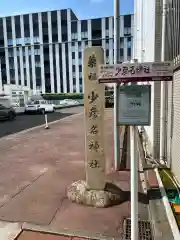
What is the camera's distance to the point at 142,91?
293cm

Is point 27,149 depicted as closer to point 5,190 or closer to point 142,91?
point 5,190

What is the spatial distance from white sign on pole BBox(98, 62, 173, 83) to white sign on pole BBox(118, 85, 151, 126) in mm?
123

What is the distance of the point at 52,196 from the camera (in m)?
4.95

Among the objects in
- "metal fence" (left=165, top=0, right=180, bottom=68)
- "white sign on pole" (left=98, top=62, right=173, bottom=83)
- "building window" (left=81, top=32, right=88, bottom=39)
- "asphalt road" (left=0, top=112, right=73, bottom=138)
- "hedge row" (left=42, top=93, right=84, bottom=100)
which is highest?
"building window" (left=81, top=32, right=88, bottom=39)

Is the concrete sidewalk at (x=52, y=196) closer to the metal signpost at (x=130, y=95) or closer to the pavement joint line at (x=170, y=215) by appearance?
the pavement joint line at (x=170, y=215)

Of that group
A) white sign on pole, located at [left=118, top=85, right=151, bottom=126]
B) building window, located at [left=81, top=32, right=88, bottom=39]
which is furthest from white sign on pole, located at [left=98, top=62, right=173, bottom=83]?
building window, located at [left=81, top=32, right=88, bottom=39]

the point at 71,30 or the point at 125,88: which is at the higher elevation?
the point at 71,30

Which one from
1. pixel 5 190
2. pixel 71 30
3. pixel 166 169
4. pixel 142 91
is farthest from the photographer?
pixel 71 30

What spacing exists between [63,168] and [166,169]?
2.77m

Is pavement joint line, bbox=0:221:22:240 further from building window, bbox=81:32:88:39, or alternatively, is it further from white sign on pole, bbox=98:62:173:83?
building window, bbox=81:32:88:39

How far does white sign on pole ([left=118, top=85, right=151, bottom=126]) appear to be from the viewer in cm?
293

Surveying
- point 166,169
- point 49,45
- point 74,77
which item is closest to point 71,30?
point 49,45

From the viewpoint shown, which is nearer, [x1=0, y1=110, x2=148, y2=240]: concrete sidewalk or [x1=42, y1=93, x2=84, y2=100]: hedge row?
[x1=0, y1=110, x2=148, y2=240]: concrete sidewalk

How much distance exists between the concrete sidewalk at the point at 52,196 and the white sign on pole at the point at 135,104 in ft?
5.79
